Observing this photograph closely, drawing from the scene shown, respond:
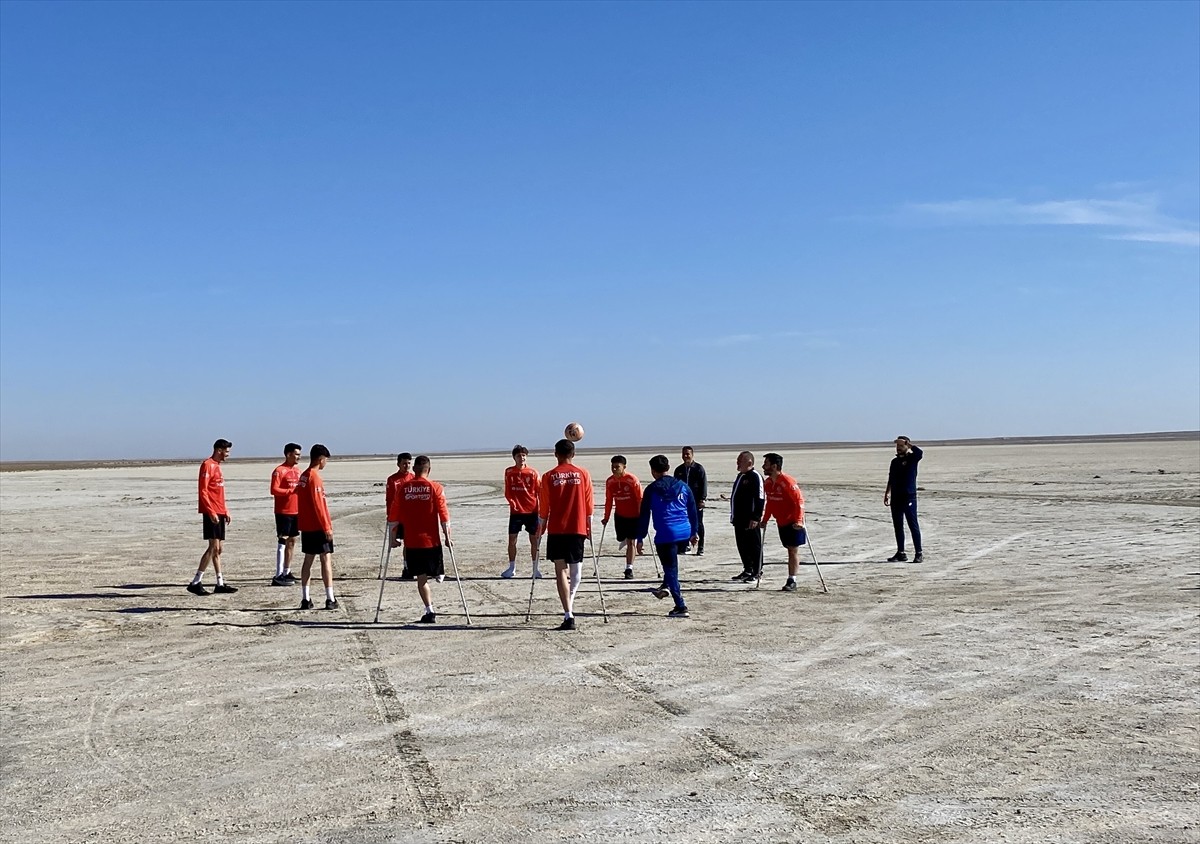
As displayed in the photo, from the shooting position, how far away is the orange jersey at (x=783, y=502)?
45.2 ft

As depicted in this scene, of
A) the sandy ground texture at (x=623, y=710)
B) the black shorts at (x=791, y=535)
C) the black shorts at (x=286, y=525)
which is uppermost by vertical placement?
the black shorts at (x=286, y=525)

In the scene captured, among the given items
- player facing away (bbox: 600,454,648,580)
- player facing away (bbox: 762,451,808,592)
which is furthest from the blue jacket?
player facing away (bbox: 600,454,648,580)

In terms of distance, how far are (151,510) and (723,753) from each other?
28311 mm

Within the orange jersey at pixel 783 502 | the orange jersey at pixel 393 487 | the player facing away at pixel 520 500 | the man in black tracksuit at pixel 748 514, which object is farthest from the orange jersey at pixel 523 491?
the orange jersey at pixel 783 502

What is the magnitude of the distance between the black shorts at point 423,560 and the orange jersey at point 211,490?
12.4ft

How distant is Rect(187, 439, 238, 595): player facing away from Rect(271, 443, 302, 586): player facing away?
0.70m

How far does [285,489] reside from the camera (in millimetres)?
14352

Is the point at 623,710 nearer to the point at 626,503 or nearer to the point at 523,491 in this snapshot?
the point at 626,503

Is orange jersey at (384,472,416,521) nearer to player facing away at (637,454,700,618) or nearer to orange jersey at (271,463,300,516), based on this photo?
orange jersey at (271,463,300,516)

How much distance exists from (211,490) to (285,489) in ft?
3.30

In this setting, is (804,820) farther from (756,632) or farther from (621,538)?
(621,538)

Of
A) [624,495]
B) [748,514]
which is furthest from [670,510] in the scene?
[624,495]

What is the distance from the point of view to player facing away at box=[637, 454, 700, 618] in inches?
445

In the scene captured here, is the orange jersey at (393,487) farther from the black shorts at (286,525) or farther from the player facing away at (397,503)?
the black shorts at (286,525)
